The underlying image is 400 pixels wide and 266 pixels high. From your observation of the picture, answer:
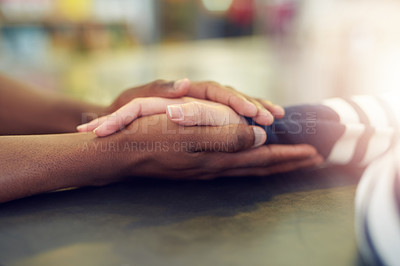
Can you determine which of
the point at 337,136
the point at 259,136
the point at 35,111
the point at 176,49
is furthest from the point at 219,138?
the point at 176,49

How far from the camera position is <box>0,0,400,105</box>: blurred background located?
2.38 m

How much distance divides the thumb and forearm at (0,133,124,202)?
119 millimetres

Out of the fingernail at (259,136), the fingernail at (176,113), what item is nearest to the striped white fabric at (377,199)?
the fingernail at (259,136)

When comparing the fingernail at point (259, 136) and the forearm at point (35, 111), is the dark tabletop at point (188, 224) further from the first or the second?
the forearm at point (35, 111)

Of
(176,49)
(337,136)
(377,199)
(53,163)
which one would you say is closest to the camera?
(377,199)

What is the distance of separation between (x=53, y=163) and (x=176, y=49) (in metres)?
5.12

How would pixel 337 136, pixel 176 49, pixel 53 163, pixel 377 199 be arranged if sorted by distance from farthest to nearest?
1. pixel 176 49
2. pixel 337 136
3. pixel 53 163
4. pixel 377 199

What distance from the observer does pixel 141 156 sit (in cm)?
59

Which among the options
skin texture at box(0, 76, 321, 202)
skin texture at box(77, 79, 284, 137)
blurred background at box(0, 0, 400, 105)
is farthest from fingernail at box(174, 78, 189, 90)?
blurred background at box(0, 0, 400, 105)

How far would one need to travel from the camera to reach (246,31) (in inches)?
318

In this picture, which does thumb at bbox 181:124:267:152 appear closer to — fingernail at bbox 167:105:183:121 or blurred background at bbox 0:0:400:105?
fingernail at bbox 167:105:183:121

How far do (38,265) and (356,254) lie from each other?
36 cm

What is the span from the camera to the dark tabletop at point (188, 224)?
40 centimetres

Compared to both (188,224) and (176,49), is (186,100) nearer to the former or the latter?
(188,224)
